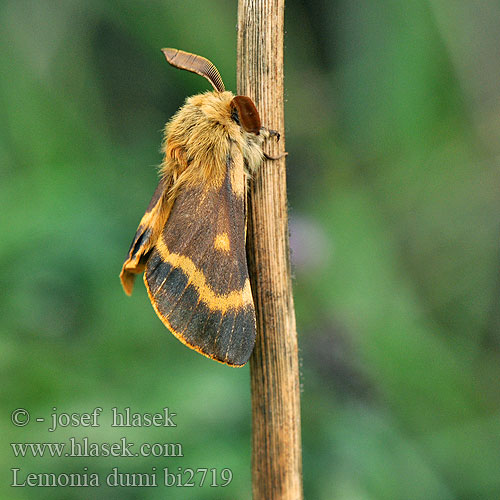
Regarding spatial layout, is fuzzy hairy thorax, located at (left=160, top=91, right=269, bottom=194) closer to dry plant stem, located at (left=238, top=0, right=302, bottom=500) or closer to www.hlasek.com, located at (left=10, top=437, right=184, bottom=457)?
dry plant stem, located at (left=238, top=0, right=302, bottom=500)

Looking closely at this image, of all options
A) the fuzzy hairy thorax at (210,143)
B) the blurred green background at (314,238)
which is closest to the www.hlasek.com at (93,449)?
the blurred green background at (314,238)

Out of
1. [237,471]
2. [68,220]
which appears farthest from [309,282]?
[68,220]

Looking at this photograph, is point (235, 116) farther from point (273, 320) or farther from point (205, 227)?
point (273, 320)

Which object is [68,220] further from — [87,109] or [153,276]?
[153,276]

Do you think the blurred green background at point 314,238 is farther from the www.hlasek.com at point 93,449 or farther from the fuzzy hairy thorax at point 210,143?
the fuzzy hairy thorax at point 210,143

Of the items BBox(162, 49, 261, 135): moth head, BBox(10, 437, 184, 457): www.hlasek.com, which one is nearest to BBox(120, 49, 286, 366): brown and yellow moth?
BBox(162, 49, 261, 135): moth head

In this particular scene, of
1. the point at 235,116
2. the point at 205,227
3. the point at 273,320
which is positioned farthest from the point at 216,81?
the point at 273,320
